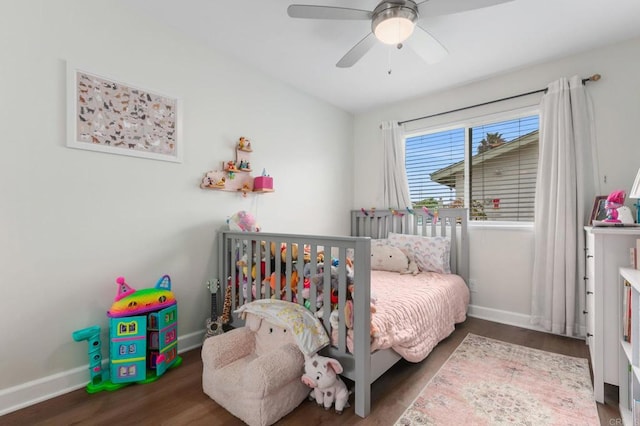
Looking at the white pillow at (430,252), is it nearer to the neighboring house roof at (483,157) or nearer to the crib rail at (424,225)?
the crib rail at (424,225)

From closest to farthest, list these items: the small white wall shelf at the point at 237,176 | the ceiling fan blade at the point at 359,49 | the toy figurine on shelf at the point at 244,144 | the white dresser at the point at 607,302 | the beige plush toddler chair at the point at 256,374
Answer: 1. the beige plush toddler chair at the point at 256,374
2. the white dresser at the point at 607,302
3. the ceiling fan blade at the point at 359,49
4. the small white wall shelf at the point at 237,176
5. the toy figurine on shelf at the point at 244,144

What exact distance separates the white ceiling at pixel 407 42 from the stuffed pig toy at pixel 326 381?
201cm

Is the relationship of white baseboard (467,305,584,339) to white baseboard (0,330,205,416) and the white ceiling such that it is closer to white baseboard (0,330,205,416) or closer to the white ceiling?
the white ceiling

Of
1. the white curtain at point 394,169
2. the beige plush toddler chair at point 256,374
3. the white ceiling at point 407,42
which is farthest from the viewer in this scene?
the white curtain at point 394,169

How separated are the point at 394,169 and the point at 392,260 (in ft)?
3.83

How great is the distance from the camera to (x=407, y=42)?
1950 mm

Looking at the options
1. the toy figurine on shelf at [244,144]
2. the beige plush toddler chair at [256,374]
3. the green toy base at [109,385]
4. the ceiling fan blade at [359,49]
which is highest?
the ceiling fan blade at [359,49]

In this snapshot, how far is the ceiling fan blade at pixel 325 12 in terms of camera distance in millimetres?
1575

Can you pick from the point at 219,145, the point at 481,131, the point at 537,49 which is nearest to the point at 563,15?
the point at 537,49

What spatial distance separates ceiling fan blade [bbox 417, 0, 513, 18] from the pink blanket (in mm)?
1753

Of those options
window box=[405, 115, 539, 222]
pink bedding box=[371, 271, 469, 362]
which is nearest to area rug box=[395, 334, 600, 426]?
pink bedding box=[371, 271, 469, 362]

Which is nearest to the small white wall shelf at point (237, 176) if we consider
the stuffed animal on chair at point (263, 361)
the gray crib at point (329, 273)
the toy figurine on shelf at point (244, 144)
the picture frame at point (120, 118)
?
the toy figurine on shelf at point (244, 144)

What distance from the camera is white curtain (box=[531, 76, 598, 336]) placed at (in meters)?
2.42

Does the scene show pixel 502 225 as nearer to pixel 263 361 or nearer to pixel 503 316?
pixel 503 316
